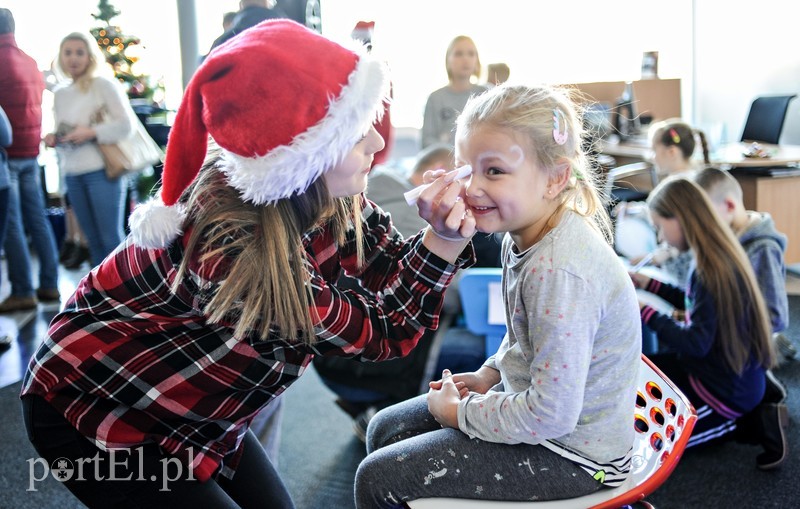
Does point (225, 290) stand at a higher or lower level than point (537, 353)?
higher

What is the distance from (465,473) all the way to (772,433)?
1359 millimetres

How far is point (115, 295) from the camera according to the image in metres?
1.09

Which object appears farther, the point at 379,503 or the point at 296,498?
the point at 296,498

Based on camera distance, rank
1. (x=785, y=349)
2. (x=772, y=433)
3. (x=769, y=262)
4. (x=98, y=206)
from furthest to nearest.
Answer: (x=98, y=206)
(x=785, y=349)
(x=769, y=262)
(x=772, y=433)

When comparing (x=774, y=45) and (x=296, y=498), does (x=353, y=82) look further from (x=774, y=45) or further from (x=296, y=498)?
(x=774, y=45)

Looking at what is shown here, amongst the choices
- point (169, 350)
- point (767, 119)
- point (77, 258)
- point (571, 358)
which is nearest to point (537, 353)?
point (571, 358)

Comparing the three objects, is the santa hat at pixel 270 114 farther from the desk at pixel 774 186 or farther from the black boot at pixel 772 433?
the desk at pixel 774 186

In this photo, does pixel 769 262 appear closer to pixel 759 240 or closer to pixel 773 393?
pixel 759 240

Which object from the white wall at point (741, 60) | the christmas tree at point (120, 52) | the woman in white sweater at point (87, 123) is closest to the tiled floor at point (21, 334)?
the woman in white sweater at point (87, 123)

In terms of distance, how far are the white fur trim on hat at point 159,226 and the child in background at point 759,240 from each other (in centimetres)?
162

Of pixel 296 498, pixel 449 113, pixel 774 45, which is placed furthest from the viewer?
pixel 774 45

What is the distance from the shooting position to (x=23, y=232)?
3.67 meters

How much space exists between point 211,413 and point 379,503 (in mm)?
289

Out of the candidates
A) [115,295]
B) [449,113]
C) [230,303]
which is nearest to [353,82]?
[230,303]
